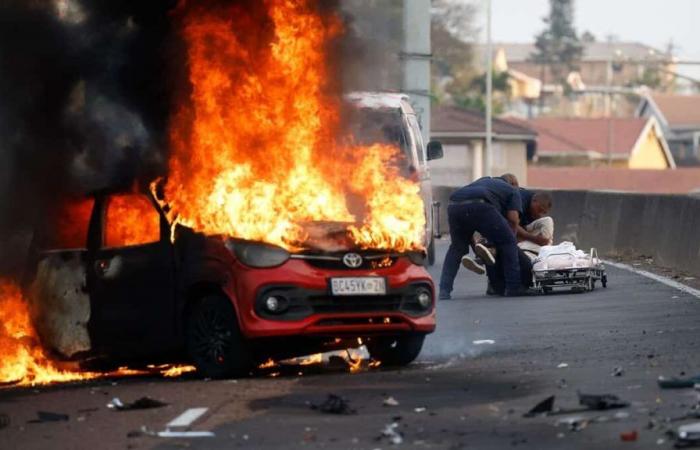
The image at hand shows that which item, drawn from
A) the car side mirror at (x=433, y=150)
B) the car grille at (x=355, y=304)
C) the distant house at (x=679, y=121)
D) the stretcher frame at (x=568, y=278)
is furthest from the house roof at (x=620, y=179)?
the car grille at (x=355, y=304)

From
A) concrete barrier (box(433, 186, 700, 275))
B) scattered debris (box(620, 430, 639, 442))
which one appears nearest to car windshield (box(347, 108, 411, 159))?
concrete barrier (box(433, 186, 700, 275))

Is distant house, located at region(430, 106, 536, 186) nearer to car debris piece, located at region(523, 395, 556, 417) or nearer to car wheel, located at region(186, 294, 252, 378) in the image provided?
car wheel, located at region(186, 294, 252, 378)

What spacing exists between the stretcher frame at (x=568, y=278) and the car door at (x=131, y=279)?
7.87 metres

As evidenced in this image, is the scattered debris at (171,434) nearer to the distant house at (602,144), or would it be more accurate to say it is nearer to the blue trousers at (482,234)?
the blue trousers at (482,234)

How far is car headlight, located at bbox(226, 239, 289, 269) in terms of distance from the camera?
513 inches

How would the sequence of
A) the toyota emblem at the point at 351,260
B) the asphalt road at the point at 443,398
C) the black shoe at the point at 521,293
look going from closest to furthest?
the asphalt road at the point at 443,398 → the toyota emblem at the point at 351,260 → the black shoe at the point at 521,293

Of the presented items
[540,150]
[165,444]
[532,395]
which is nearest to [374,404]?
[532,395]

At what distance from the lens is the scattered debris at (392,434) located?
985 centimetres

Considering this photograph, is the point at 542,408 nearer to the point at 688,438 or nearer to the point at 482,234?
the point at 688,438

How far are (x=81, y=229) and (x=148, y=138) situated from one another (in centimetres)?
89

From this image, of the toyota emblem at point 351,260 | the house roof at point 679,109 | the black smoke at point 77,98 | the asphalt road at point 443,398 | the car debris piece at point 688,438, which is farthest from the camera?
the house roof at point 679,109

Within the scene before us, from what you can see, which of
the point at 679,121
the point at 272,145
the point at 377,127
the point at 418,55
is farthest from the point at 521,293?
the point at 679,121

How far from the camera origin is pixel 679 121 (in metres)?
140

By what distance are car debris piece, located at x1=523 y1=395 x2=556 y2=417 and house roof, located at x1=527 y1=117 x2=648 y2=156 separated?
4313 inches
